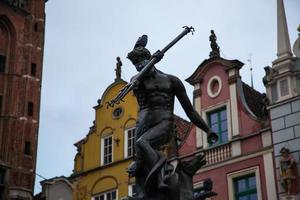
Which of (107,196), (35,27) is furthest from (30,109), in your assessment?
(107,196)

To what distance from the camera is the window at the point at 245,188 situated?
65.5 ft

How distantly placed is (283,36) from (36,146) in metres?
18.8

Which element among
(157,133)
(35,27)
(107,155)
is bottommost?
(157,133)

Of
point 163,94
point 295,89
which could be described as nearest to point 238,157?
point 295,89

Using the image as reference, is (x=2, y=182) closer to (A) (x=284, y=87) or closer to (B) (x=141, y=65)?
(A) (x=284, y=87)

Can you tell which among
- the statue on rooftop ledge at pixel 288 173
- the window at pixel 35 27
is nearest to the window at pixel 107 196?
the statue on rooftop ledge at pixel 288 173

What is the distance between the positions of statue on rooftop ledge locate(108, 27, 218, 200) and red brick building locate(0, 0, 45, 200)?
86.0 ft

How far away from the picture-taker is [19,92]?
36250mm

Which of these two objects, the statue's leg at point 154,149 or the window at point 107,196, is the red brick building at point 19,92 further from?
the statue's leg at point 154,149

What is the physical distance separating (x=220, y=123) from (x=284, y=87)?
2.67 metres

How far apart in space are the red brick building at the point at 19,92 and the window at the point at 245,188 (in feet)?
52.7

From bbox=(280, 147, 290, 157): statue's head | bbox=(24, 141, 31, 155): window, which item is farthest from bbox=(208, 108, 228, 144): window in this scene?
bbox=(24, 141, 31, 155): window

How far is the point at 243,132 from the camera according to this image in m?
21.0

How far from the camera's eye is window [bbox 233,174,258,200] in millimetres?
19953
